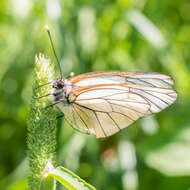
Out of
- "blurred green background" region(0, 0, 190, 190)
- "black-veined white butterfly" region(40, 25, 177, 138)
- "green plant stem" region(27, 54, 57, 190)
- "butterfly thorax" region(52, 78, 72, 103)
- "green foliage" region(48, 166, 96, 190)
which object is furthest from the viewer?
"blurred green background" region(0, 0, 190, 190)

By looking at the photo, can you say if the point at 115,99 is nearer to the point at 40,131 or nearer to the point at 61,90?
the point at 61,90

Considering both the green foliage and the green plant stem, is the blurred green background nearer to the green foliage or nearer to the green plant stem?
the green plant stem

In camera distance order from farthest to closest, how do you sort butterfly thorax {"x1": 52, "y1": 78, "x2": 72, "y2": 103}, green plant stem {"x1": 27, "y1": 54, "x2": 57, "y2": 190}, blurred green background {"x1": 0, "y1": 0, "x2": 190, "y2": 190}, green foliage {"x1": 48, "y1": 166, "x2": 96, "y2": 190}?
blurred green background {"x1": 0, "y1": 0, "x2": 190, "y2": 190}, butterfly thorax {"x1": 52, "y1": 78, "x2": 72, "y2": 103}, green plant stem {"x1": 27, "y1": 54, "x2": 57, "y2": 190}, green foliage {"x1": 48, "y1": 166, "x2": 96, "y2": 190}

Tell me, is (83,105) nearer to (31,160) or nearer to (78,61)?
(31,160)

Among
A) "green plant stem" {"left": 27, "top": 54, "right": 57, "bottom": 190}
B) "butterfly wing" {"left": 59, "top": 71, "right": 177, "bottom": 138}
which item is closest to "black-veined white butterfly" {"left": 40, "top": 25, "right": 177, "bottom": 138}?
"butterfly wing" {"left": 59, "top": 71, "right": 177, "bottom": 138}

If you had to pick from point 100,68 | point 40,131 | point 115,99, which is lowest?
point 40,131

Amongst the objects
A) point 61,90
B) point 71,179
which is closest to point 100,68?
point 61,90
